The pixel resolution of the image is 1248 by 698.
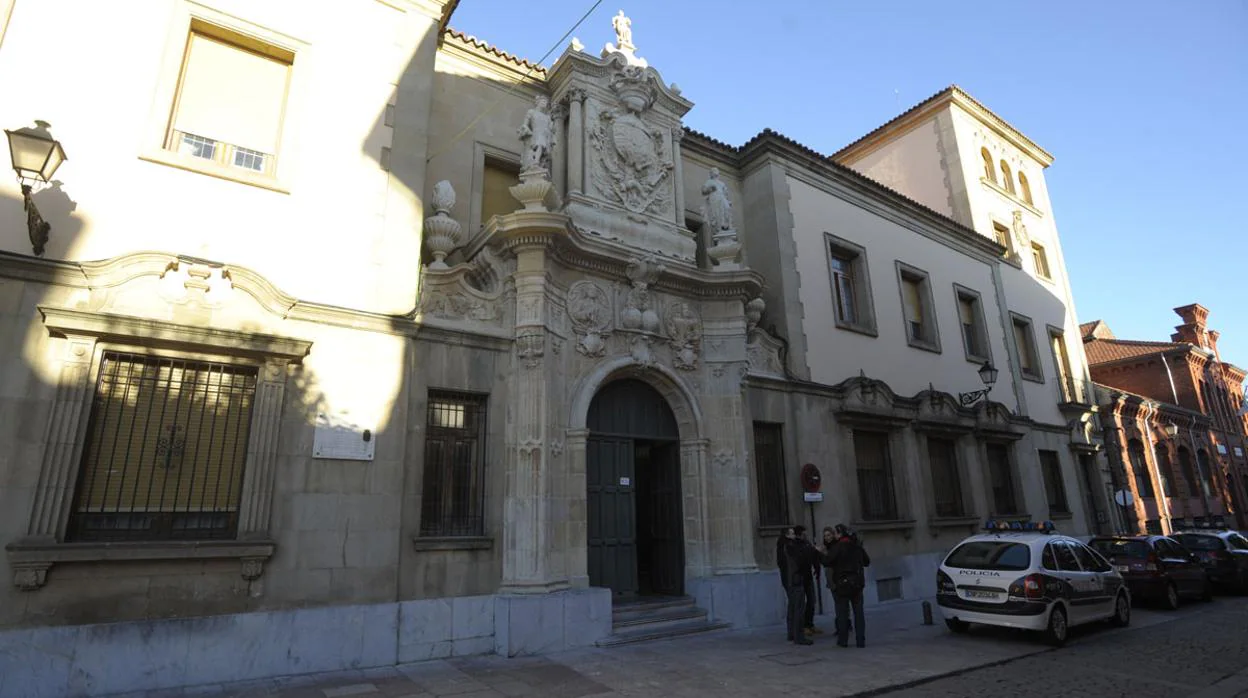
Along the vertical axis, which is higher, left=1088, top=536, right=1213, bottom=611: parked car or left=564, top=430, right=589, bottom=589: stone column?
left=564, top=430, right=589, bottom=589: stone column

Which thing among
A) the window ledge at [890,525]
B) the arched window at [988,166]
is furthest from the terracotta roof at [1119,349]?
the window ledge at [890,525]

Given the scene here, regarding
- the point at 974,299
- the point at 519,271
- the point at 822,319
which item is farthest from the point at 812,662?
the point at 974,299

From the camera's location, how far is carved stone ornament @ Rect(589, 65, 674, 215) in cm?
1179

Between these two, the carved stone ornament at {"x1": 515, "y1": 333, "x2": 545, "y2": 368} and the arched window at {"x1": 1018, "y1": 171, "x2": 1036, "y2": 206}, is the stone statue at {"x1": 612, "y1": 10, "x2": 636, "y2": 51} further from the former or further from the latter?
the arched window at {"x1": 1018, "y1": 171, "x2": 1036, "y2": 206}

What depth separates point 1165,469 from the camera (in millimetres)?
28438

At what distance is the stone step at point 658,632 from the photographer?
9227 millimetres

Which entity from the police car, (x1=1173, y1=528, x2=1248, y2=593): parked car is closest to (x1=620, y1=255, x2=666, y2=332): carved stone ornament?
the police car

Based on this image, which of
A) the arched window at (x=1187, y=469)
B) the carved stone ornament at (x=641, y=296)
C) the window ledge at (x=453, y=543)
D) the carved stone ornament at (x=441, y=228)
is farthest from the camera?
the arched window at (x=1187, y=469)

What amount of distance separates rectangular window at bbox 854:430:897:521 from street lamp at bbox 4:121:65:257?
14.1 metres

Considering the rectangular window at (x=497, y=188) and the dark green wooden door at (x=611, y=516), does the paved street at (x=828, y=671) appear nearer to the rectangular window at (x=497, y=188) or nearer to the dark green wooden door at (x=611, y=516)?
the dark green wooden door at (x=611, y=516)

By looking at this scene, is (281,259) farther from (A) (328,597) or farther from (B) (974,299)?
(B) (974,299)

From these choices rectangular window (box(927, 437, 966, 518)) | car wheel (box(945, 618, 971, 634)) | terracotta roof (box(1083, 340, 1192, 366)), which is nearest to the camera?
car wheel (box(945, 618, 971, 634))

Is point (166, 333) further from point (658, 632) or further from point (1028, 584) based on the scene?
point (1028, 584)

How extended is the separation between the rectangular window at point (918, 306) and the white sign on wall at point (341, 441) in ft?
45.6
